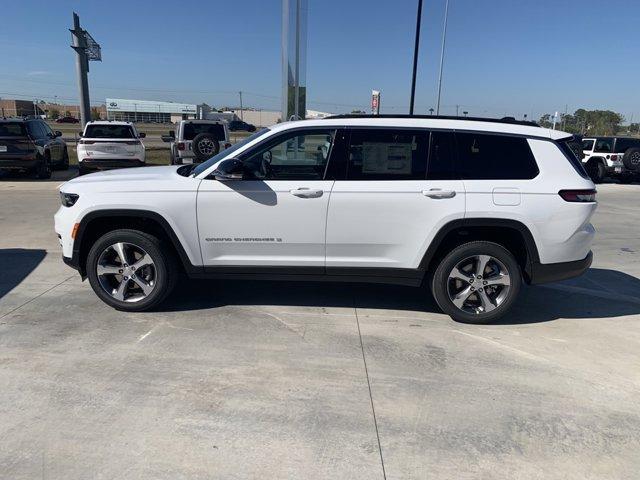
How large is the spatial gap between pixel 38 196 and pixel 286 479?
10.9 metres

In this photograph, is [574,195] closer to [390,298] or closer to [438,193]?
[438,193]

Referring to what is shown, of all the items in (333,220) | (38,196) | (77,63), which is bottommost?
(38,196)

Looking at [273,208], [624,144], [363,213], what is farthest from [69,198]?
[624,144]

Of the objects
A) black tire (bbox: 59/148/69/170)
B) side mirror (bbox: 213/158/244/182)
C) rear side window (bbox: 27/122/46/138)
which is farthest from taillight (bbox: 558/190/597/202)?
black tire (bbox: 59/148/69/170)

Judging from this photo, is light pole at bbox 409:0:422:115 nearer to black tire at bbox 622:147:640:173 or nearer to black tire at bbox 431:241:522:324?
black tire at bbox 622:147:640:173

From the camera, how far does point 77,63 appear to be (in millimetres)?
18391

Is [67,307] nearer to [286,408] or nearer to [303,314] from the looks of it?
[303,314]

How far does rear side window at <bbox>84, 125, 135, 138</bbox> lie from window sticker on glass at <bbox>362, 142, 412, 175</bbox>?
450 inches

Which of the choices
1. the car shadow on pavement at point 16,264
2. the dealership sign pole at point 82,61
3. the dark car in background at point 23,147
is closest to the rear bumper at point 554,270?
the car shadow on pavement at point 16,264

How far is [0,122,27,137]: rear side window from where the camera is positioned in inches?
507

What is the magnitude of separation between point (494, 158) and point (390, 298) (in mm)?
1789

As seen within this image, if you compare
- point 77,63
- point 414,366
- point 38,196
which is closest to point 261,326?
point 414,366

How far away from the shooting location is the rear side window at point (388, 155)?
4.39 m

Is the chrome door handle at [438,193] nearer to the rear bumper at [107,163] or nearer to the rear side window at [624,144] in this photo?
A: the rear bumper at [107,163]
